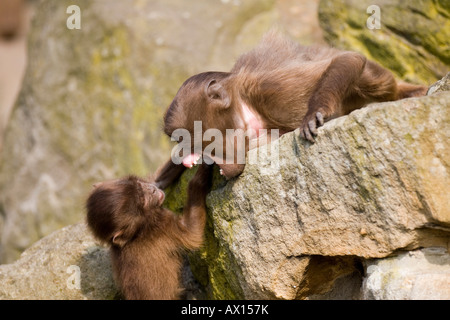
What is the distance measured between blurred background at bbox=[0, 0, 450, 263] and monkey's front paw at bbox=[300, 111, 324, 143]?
16.7 feet

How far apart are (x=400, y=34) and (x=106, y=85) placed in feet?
16.0

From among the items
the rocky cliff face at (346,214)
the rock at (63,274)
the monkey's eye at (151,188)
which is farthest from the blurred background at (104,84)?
the rocky cliff face at (346,214)

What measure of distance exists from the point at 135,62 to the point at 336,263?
20.0 feet

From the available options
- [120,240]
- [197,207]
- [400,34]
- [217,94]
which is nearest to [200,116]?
[217,94]

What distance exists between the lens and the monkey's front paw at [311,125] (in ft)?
12.8

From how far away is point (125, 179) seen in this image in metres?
5.16

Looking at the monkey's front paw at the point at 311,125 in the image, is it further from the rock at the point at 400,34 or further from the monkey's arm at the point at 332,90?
the rock at the point at 400,34

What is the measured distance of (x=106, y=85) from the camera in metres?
9.93

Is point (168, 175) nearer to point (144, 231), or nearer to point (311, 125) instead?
point (144, 231)

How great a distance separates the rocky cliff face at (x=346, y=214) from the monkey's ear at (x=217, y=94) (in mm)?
538

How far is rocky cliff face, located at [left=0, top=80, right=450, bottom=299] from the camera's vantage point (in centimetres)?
348

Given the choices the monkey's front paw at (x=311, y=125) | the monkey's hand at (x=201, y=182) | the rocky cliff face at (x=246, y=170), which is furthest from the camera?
the monkey's hand at (x=201, y=182)
